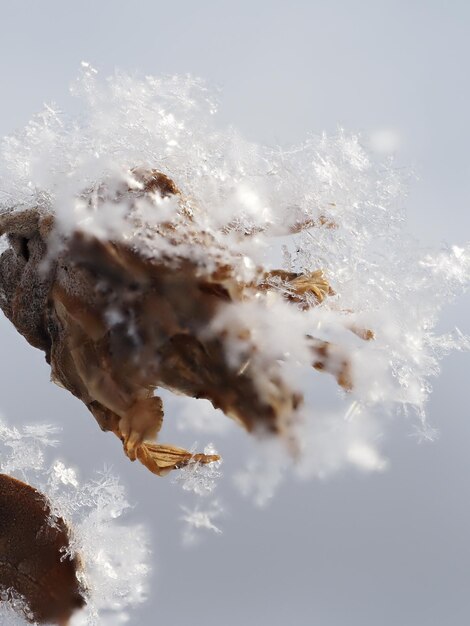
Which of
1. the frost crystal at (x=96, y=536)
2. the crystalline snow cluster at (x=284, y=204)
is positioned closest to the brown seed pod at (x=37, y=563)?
the frost crystal at (x=96, y=536)

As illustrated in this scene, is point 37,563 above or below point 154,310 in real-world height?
below

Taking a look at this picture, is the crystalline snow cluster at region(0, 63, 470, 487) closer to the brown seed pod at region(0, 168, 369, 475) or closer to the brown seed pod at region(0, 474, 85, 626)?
the brown seed pod at region(0, 168, 369, 475)

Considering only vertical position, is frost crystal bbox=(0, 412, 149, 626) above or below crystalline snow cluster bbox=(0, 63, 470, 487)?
below

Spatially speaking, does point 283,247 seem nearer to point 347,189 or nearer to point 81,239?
point 347,189

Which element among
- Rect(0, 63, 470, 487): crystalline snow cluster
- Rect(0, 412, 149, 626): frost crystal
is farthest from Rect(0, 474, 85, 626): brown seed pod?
Rect(0, 63, 470, 487): crystalline snow cluster

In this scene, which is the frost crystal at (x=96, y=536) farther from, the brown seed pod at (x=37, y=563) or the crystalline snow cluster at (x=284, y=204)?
the crystalline snow cluster at (x=284, y=204)

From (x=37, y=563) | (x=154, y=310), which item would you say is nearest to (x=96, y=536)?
(x=37, y=563)

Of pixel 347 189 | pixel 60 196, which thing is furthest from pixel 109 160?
pixel 347 189

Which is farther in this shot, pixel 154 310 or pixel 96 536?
pixel 96 536

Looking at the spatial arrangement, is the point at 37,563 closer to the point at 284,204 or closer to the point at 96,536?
the point at 96,536
